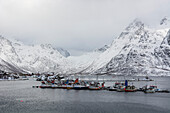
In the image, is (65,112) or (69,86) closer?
(65,112)

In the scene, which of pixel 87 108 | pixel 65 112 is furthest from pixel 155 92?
pixel 65 112

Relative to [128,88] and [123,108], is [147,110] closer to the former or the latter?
[123,108]

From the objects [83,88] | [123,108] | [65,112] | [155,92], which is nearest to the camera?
[65,112]

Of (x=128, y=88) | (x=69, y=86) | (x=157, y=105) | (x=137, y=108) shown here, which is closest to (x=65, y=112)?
(x=137, y=108)

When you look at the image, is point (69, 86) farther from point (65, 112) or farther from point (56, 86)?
point (65, 112)

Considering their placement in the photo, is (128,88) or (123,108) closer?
(123,108)

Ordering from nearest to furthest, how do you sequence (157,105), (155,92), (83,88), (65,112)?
1. (65,112)
2. (157,105)
3. (155,92)
4. (83,88)

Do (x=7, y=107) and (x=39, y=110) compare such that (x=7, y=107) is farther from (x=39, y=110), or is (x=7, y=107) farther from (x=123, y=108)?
(x=123, y=108)

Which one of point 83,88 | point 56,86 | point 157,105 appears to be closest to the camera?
point 157,105

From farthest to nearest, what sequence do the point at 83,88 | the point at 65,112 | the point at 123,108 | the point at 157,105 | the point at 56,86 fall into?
1. the point at 56,86
2. the point at 83,88
3. the point at 157,105
4. the point at 123,108
5. the point at 65,112
